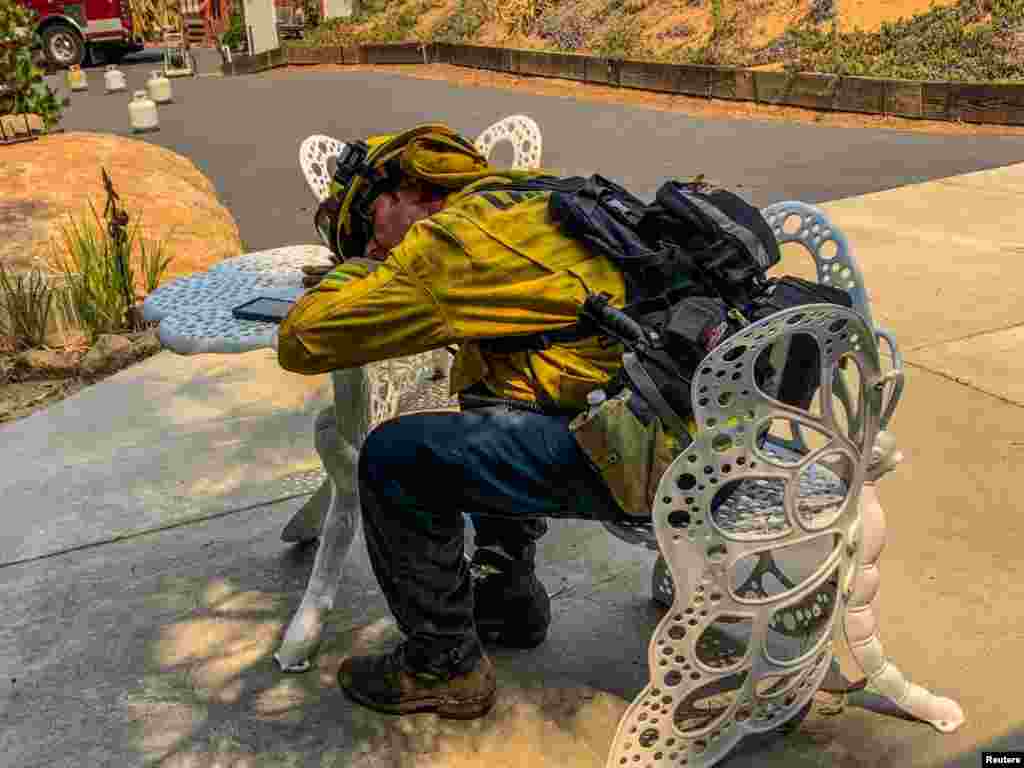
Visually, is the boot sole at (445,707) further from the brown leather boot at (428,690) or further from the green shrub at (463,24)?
the green shrub at (463,24)

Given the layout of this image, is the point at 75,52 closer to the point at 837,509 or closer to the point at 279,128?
the point at 279,128

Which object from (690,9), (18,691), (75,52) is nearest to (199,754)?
(18,691)

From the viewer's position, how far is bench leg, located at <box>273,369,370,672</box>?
3004 mm

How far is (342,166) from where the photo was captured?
2.59 metres

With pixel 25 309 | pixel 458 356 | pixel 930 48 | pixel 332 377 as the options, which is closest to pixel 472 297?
pixel 458 356

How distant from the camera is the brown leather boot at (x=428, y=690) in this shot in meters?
2.68

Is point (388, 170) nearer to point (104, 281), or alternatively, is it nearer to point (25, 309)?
point (104, 281)

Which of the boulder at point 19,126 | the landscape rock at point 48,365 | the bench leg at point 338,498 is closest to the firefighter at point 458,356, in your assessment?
the bench leg at point 338,498

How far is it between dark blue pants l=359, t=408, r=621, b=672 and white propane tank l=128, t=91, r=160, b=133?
11862mm

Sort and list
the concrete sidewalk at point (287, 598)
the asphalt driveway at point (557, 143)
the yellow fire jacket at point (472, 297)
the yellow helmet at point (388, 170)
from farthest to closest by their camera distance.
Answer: the asphalt driveway at point (557, 143), the concrete sidewalk at point (287, 598), the yellow helmet at point (388, 170), the yellow fire jacket at point (472, 297)

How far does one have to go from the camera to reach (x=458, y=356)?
2.49 m

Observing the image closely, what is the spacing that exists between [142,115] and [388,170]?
11727mm

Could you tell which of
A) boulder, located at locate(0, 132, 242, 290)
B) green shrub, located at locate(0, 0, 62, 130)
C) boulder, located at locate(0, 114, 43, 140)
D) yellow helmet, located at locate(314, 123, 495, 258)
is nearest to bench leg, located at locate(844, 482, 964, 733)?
yellow helmet, located at locate(314, 123, 495, 258)

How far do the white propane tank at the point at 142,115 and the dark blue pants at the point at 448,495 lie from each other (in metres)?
11.9
